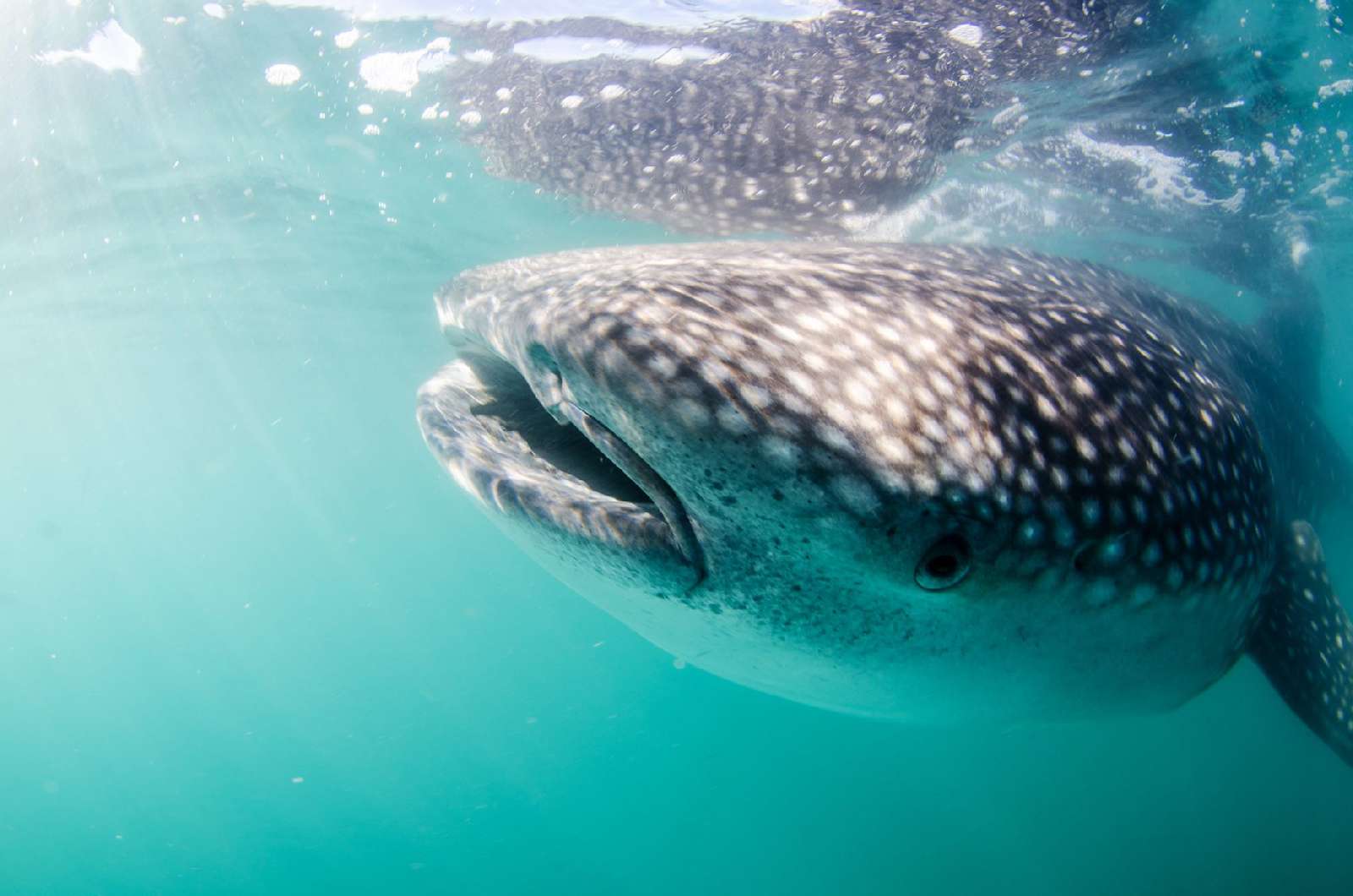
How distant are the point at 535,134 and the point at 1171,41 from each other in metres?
7.46

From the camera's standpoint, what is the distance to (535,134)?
10258 mm

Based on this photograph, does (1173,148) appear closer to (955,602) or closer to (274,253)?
(955,602)

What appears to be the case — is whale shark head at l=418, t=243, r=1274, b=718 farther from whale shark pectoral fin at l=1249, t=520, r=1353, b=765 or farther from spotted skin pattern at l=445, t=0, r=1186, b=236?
spotted skin pattern at l=445, t=0, r=1186, b=236

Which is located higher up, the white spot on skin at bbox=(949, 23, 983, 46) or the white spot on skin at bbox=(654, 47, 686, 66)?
the white spot on skin at bbox=(949, 23, 983, 46)

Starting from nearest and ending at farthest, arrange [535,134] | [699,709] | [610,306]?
1. [610,306]
2. [535,134]
3. [699,709]

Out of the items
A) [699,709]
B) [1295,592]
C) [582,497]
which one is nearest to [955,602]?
[582,497]

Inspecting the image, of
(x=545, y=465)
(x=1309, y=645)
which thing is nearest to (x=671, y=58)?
(x=545, y=465)

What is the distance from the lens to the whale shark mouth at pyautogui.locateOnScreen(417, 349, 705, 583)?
1557 millimetres

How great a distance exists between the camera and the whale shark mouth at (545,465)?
1.56 m

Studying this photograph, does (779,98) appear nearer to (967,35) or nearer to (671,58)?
(671,58)

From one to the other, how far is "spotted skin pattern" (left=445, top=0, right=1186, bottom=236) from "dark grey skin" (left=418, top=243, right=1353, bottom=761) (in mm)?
5808

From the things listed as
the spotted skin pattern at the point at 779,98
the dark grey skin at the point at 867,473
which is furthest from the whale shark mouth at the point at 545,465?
the spotted skin pattern at the point at 779,98

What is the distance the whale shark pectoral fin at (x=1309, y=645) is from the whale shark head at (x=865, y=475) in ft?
4.23

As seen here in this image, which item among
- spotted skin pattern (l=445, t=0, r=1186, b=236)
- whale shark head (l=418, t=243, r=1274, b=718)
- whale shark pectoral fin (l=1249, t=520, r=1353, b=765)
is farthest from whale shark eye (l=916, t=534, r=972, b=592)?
spotted skin pattern (l=445, t=0, r=1186, b=236)
